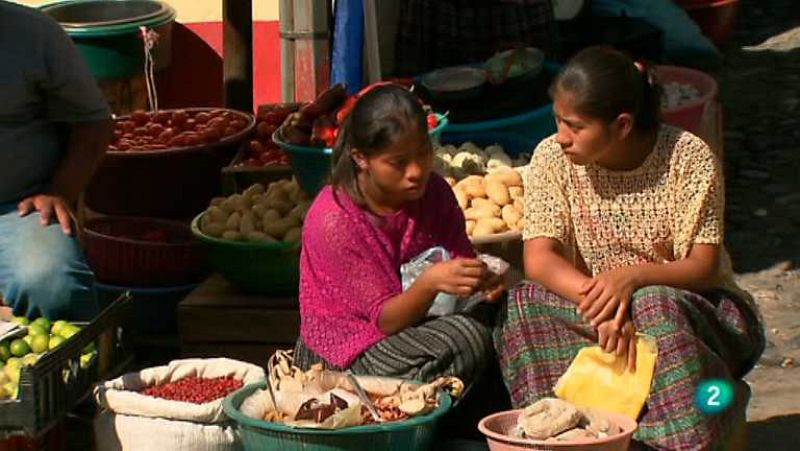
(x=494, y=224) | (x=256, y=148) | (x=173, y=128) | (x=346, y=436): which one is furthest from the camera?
(x=173, y=128)

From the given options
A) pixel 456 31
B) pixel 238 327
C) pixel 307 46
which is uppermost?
pixel 307 46

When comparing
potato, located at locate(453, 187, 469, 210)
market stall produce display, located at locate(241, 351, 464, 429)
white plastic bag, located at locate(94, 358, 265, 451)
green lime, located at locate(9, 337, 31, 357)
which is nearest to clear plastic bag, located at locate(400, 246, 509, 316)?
market stall produce display, located at locate(241, 351, 464, 429)

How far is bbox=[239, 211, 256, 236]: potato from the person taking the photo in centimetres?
535

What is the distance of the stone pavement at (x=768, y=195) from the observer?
548 centimetres

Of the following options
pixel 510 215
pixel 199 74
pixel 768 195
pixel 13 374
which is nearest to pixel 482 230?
pixel 510 215

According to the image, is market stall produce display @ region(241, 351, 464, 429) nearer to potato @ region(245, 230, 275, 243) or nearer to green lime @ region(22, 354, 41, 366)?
green lime @ region(22, 354, 41, 366)

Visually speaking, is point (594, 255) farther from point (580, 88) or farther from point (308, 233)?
point (308, 233)

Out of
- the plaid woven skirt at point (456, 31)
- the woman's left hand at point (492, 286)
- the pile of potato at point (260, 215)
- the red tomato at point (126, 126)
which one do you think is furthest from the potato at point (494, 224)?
the plaid woven skirt at point (456, 31)

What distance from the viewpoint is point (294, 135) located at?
5.76 m

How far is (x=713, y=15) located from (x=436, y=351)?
740cm

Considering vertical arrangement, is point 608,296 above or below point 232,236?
above

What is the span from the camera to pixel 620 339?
3.94 metres

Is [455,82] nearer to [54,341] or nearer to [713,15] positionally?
[54,341]

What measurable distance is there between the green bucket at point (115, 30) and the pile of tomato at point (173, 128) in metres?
0.65
